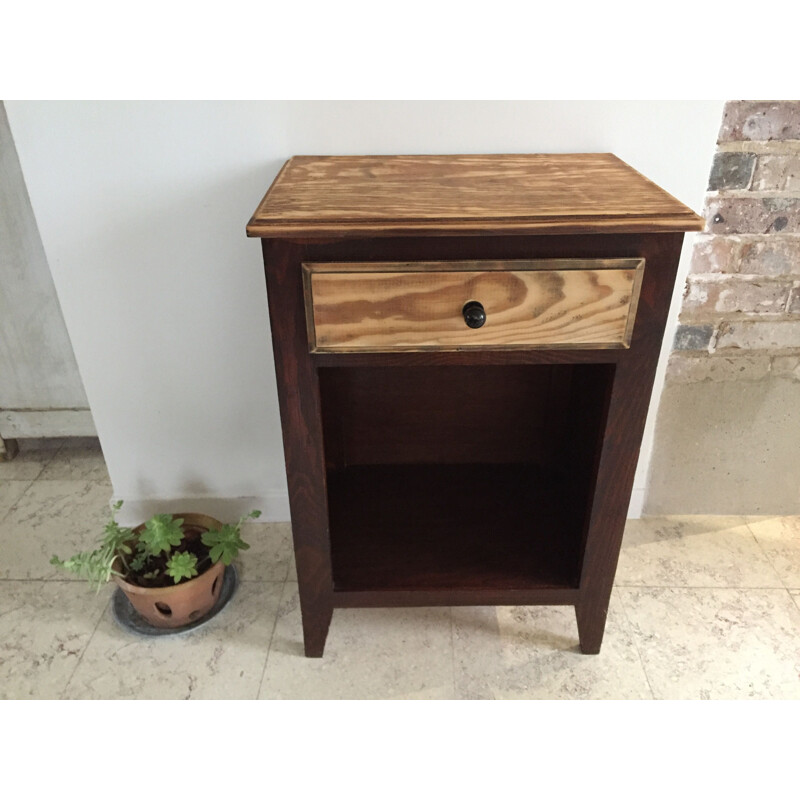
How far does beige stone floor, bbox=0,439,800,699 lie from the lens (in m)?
1.25

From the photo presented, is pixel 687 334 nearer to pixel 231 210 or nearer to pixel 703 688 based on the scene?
pixel 703 688

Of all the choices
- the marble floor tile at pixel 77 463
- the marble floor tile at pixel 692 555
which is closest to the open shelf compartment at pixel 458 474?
the marble floor tile at pixel 692 555

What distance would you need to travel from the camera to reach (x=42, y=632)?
1364 millimetres

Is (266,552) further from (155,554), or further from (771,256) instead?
(771,256)

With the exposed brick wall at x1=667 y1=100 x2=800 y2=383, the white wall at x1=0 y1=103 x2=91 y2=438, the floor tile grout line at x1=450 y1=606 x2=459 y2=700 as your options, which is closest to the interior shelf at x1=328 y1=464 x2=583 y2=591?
the floor tile grout line at x1=450 y1=606 x2=459 y2=700

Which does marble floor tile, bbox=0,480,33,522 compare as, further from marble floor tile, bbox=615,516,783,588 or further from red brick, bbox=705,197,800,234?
red brick, bbox=705,197,800,234

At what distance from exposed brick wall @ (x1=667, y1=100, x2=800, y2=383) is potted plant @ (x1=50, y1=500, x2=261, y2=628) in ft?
3.36

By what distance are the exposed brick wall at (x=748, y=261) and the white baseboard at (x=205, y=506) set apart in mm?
970

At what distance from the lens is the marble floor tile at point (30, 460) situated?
1.82m

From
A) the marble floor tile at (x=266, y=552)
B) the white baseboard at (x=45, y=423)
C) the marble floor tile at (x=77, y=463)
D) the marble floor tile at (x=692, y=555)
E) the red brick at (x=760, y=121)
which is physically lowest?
the marble floor tile at (x=77, y=463)

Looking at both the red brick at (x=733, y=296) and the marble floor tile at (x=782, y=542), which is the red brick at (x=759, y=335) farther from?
the marble floor tile at (x=782, y=542)

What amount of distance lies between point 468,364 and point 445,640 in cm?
64

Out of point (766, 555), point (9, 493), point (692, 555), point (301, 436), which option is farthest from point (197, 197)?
point (766, 555)
